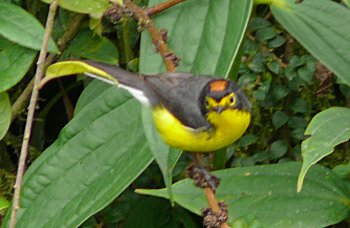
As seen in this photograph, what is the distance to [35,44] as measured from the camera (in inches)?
74.7

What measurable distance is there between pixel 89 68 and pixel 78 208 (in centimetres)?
43

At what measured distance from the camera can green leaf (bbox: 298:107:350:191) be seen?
167 cm

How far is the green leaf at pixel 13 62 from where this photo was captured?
1.97m

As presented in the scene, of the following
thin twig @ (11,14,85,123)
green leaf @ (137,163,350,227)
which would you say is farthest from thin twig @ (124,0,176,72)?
thin twig @ (11,14,85,123)

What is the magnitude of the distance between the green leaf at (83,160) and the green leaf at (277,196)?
0.48 feet

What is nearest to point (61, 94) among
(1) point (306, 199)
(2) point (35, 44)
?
(2) point (35, 44)

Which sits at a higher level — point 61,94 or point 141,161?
point 141,161

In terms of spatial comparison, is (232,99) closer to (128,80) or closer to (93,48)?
(128,80)

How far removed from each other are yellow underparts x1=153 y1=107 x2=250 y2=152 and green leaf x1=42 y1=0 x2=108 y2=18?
348 millimetres

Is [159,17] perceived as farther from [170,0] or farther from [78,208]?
[78,208]

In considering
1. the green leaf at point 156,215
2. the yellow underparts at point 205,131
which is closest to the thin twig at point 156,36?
the yellow underparts at point 205,131

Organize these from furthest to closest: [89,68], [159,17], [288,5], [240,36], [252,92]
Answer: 1. [252,92]
2. [288,5]
3. [159,17]
4. [240,36]
5. [89,68]

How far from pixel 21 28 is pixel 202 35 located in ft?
1.48

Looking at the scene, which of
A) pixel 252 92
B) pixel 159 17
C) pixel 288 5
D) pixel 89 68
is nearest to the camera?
pixel 89 68
